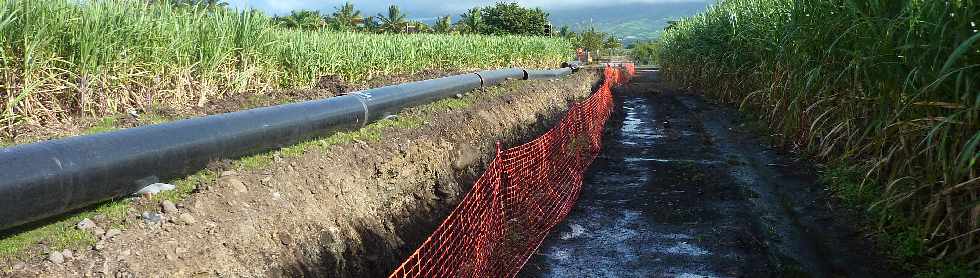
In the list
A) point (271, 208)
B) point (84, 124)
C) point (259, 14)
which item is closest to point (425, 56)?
point (259, 14)

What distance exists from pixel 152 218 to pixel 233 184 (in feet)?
2.44

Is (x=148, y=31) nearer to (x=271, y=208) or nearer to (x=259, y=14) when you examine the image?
(x=259, y=14)

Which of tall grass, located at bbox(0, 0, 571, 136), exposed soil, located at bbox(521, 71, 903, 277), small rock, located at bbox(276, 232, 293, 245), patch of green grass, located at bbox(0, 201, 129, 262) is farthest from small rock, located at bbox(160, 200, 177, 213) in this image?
exposed soil, located at bbox(521, 71, 903, 277)

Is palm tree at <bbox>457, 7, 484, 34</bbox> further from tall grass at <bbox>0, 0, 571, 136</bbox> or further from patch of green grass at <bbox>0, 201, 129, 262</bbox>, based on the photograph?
patch of green grass at <bbox>0, 201, 129, 262</bbox>

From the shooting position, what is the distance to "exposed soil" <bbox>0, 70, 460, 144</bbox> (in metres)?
5.64

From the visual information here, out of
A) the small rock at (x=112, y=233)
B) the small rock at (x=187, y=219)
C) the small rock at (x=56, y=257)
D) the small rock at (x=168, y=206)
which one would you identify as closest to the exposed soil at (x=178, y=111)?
the small rock at (x=168, y=206)

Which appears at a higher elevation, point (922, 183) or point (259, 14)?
point (259, 14)

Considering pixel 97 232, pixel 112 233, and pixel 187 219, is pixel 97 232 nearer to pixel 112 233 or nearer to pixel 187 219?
pixel 112 233

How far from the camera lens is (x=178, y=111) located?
7285 millimetres

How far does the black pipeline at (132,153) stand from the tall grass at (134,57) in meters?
1.51

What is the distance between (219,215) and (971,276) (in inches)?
193

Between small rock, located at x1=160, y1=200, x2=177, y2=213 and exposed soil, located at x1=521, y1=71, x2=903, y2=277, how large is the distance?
2650 mm

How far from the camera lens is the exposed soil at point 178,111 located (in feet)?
18.5

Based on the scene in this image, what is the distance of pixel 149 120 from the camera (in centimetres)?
658
